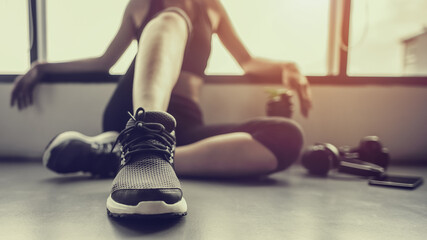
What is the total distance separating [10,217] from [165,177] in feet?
1.06

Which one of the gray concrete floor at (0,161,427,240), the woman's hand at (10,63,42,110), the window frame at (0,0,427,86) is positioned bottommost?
the gray concrete floor at (0,161,427,240)

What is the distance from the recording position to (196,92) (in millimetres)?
1275

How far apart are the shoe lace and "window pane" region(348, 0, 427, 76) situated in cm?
118

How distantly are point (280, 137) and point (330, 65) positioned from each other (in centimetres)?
86

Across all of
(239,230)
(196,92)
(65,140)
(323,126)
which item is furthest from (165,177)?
(323,126)

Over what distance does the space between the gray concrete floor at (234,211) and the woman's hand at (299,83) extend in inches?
11.2

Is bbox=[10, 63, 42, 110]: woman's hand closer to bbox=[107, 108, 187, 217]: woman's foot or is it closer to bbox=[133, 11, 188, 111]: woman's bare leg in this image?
bbox=[133, 11, 188, 111]: woman's bare leg

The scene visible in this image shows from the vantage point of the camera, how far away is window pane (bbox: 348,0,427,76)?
1.60 metres

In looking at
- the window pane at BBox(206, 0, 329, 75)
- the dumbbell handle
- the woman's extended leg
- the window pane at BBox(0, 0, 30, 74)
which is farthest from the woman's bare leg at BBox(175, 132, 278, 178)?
the window pane at BBox(0, 0, 30, 74)

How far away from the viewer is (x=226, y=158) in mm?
1016

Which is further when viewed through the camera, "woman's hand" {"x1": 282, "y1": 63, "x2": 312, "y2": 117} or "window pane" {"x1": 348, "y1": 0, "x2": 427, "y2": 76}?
"window pane" {"x1": 348, "y1": 0, "x2": 427, "y2": 76}

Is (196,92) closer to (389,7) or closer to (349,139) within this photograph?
(349,139)

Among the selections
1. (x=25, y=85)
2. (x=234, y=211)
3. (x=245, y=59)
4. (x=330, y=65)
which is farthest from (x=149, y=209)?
(x=330, y=65)

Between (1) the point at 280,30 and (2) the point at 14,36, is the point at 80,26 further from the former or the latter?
(1) the point at 280,30
